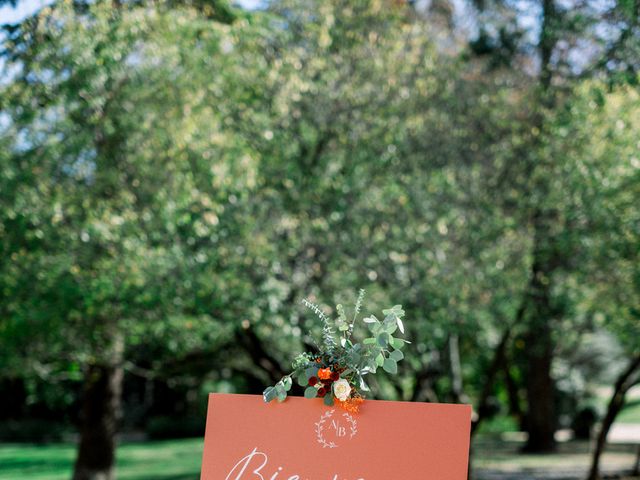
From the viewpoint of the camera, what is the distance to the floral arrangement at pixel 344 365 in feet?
11.2

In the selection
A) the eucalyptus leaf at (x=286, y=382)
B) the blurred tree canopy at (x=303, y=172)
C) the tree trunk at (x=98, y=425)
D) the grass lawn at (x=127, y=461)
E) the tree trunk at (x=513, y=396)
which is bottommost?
the grass lawn at (x=127, y=461)

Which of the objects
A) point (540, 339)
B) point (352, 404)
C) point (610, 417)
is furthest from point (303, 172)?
point (352, 404)

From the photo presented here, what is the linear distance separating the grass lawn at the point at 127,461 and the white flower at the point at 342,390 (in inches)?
568

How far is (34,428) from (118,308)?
18.8 m

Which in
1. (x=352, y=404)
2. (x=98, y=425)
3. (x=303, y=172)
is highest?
(x=303, y=172)

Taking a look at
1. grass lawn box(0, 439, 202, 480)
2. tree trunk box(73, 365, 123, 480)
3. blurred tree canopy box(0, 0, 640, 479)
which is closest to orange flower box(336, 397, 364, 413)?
blurred tree canopy box(0, 0, 640, 479)

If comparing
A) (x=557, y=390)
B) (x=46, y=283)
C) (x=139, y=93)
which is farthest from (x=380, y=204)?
(x=557, y=390)

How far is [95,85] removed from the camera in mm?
9359

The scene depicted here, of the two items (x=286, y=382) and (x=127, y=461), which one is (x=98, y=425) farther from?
(x=286, y=382)

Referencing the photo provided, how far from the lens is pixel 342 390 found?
3.34m

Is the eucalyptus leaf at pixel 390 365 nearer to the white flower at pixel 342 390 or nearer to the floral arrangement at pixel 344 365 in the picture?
the floral arrangement at pixel 344 365

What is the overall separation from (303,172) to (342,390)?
23.1 feet

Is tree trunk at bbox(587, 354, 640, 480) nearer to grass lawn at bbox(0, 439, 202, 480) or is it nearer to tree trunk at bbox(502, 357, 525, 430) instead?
grass lawn at bbox(0, 439, 202, 480)

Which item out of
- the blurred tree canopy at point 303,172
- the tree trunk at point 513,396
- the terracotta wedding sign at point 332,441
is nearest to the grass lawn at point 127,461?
the blurred tree canopy at point 303,172
